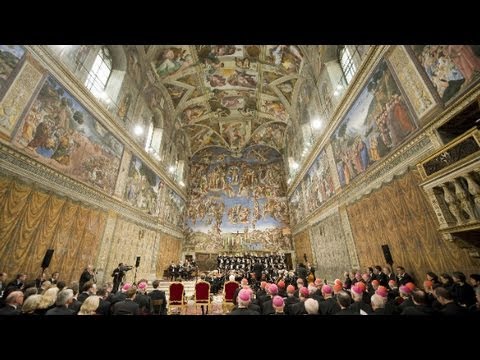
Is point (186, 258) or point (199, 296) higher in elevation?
point (186, 258)

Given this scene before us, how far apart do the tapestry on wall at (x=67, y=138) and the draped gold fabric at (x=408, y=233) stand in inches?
446

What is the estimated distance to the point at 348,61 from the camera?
1012 centimetres

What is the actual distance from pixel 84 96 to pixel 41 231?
5.50m

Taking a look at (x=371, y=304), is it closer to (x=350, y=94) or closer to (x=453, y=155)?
(x=453, y=155)

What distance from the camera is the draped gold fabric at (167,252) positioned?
1575 centimetres

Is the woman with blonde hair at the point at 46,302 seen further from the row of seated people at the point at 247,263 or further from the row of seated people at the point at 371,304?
the row of seated people at the point at 247,263

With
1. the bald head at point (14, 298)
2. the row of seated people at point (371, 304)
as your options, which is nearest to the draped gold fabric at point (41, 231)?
the bald head at point (14, 298)

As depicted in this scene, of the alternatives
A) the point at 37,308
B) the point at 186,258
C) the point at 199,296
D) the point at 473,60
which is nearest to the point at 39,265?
the point at 37,308

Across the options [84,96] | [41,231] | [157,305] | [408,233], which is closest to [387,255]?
[408,233]

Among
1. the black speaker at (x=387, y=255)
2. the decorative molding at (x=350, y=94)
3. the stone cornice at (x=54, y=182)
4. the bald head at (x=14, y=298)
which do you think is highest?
the decorative molding at (x=350, y=94)

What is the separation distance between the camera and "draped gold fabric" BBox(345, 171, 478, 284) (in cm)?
486

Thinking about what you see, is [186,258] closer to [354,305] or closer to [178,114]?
[178,114]
